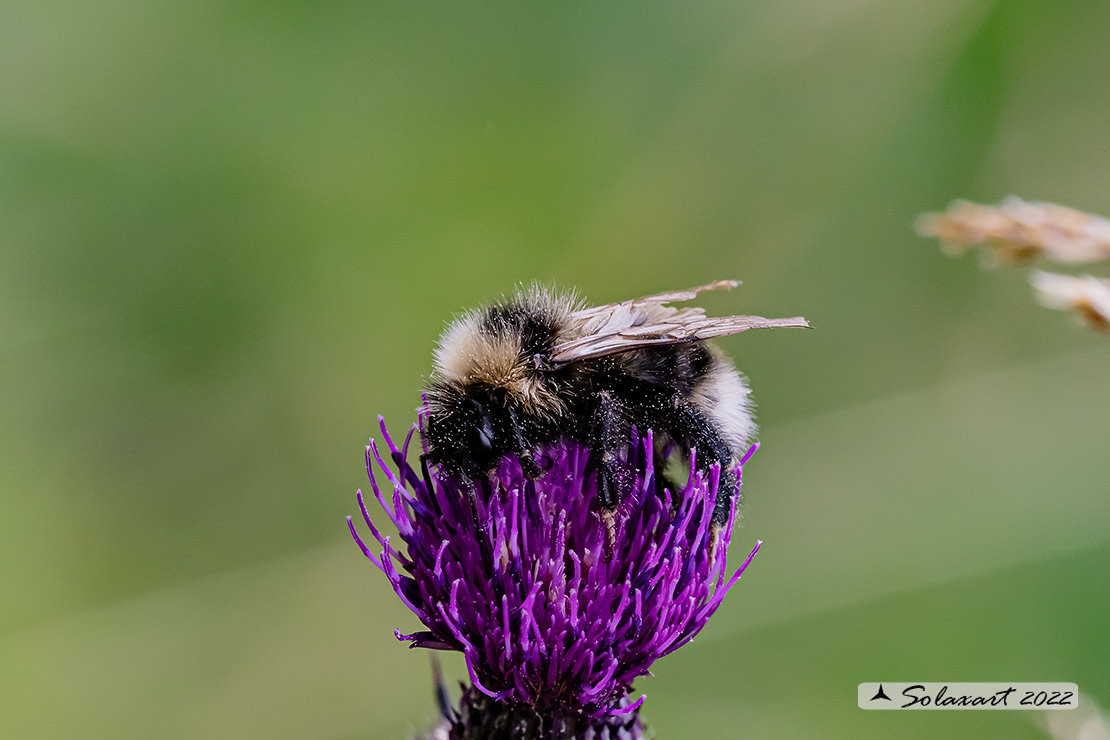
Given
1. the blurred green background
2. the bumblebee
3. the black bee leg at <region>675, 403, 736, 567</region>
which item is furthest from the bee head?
the blurred green background

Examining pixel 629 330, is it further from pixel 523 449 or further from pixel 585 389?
pixel 523 449

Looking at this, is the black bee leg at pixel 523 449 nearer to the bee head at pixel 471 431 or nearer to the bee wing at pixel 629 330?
the bee head at pixel 471 431

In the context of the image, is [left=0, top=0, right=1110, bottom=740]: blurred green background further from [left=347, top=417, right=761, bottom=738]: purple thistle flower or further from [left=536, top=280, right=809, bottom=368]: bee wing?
[left=536, top=280, right=809, bottom=368]: bee wing

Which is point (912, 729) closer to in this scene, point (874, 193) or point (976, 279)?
point (976, 279)

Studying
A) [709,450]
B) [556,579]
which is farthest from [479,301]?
[556,579]

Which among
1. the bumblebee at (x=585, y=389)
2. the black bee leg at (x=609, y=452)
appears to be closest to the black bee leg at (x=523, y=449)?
the bumblebee at (x=585, y=389)

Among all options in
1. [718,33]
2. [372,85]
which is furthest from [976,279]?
[372,85]
